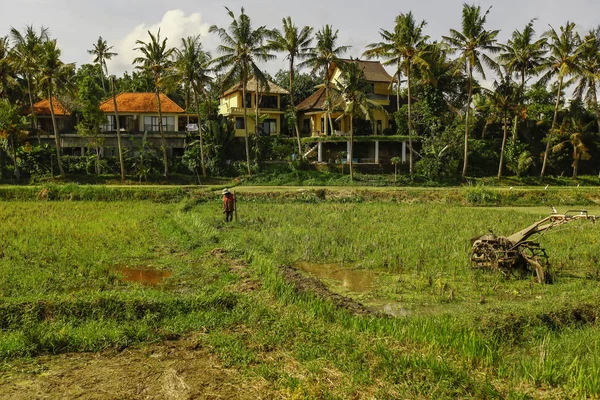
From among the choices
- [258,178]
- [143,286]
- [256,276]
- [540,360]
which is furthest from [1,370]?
[258,178]

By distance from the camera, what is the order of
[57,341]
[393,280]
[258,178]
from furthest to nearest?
[258,178] → [393,280] → [57,341]

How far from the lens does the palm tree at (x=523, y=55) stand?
125ft

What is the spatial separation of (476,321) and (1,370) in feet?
22.2

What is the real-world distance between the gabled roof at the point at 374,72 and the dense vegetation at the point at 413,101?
138 inches

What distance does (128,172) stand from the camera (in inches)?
1533

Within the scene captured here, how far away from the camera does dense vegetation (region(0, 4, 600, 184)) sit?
3550cm

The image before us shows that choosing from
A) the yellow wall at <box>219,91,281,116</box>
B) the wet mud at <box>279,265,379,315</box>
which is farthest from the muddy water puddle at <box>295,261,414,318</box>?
the yellow wall at <box>219,91,281,116</box>

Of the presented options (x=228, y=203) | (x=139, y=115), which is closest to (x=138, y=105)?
(x=139, y=115)

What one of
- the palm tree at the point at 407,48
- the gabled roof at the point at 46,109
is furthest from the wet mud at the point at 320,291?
the gabled roof at the point at 46,109

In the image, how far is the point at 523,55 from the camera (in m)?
38.8

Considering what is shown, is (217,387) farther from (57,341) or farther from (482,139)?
(482,139)

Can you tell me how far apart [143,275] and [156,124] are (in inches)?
1262

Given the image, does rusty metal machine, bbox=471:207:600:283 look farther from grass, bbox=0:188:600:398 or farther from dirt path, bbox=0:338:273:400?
dirt path, bbox=0:338:273:400

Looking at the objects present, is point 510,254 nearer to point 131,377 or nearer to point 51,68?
point 131,377
